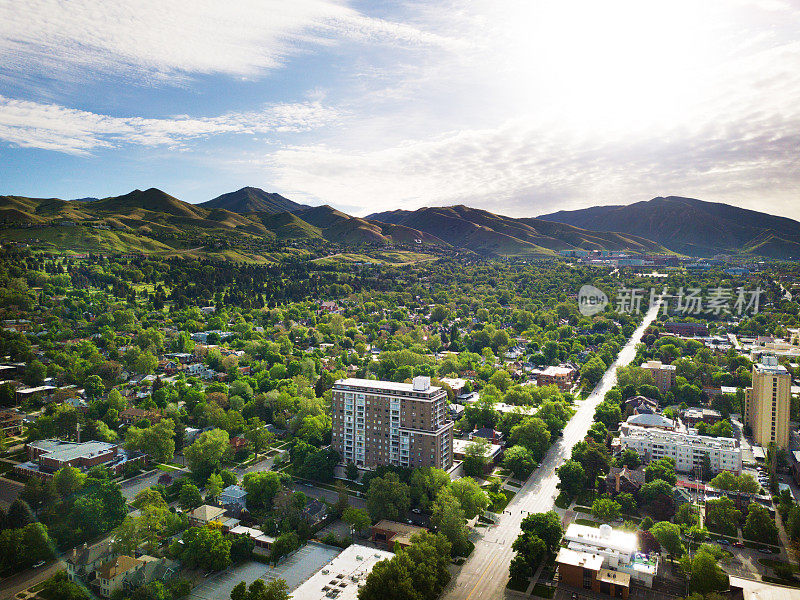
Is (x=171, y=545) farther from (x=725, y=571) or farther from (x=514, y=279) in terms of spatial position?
(x=514, y=279)

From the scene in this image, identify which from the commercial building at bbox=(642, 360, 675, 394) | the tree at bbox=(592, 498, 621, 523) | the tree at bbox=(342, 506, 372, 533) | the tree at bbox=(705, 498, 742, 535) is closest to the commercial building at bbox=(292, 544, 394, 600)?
the tree at bbox=(342, 506, 372, 533)

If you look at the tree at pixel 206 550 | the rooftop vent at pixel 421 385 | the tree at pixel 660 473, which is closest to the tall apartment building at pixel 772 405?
the tree at pixel 660 473

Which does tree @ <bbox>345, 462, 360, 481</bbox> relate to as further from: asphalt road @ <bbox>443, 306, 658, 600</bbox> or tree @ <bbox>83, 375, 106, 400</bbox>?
tree @ <bbox>83, 375, 106, 400</bbox>

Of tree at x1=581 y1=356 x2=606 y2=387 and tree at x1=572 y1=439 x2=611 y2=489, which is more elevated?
tree at x1=581 y1=356 x2=606 y2=387

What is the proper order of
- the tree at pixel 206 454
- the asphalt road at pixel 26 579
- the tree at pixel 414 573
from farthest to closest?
the tree at pixel 206 454 → the asphalt road at pixel 26 579 → the tree at pixel 414 573

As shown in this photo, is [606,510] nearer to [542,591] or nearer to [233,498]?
[542,591]

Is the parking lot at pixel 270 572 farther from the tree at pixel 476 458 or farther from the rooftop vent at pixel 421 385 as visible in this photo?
the tree at pixel 476 458
